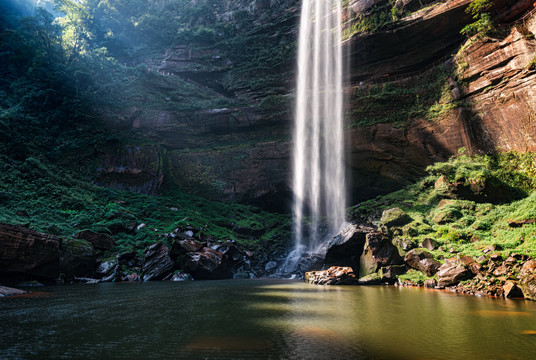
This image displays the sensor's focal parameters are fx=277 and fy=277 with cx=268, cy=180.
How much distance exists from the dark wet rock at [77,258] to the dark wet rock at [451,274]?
14858 mm

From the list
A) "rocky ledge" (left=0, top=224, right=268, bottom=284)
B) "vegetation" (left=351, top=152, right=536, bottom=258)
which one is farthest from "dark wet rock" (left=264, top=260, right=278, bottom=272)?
"vegetation" (left=351, top=152, right=536, bottom=258)

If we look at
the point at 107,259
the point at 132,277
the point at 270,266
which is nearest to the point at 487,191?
the point at 270,266

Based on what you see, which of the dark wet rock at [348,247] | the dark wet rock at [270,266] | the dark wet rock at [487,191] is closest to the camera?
the dark wet rock at [348,247]

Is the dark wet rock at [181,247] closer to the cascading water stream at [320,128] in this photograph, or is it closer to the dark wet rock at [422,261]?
the cascading water stream at [320,128]

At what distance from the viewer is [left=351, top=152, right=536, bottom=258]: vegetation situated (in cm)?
1093

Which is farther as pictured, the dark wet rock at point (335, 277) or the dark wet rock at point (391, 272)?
the dark wet rock at point (335, 277)

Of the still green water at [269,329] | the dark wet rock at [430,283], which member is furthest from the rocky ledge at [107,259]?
the dark wet rock at [430,283]

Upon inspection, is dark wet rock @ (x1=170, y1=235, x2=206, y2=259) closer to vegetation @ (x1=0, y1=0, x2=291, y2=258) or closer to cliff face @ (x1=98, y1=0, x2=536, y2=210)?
vegetation @ (x1=0, y1=0, x2=291, y2=258)

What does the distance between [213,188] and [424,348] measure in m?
24.7

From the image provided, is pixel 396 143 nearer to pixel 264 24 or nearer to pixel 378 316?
pixel 378 316

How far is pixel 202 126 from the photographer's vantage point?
2875 cm

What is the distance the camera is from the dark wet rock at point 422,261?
35.4 feet

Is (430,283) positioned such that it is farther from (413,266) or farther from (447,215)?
(447,215)

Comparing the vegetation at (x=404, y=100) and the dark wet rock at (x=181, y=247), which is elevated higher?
the vegetation at (x=404, y=100)
